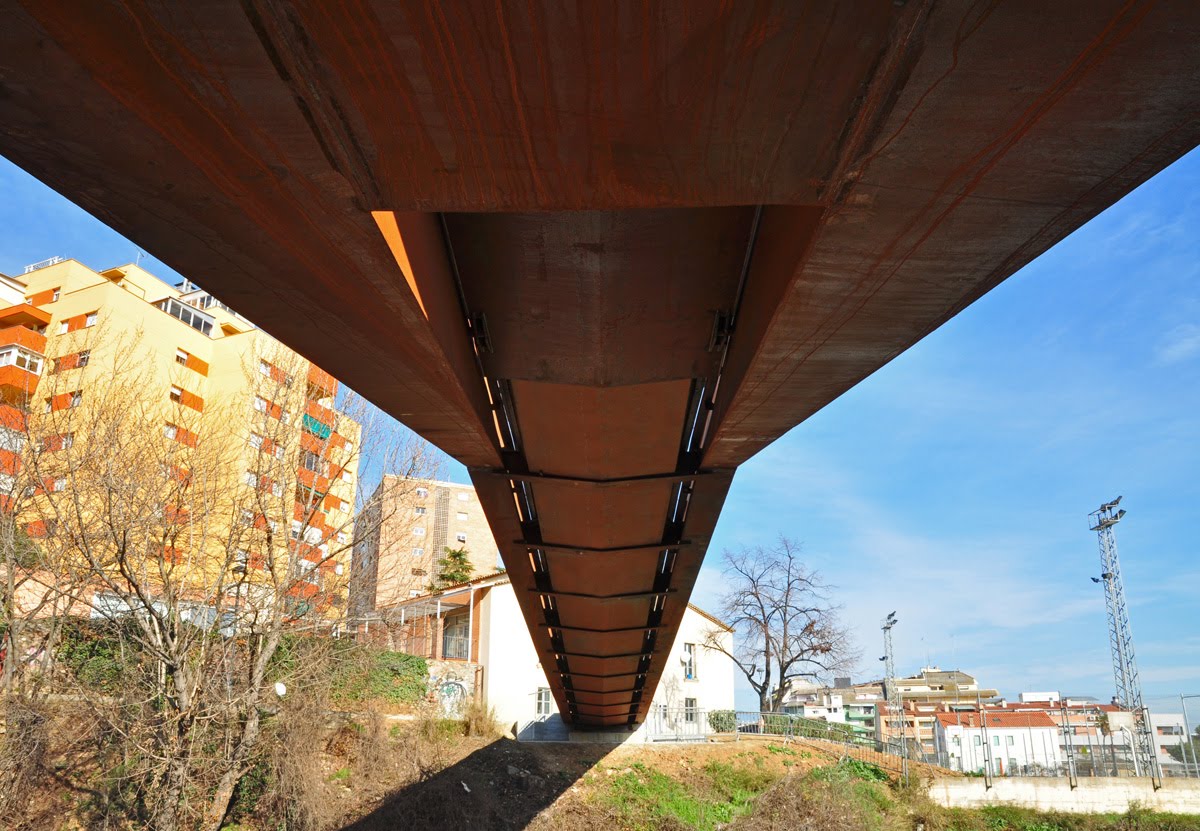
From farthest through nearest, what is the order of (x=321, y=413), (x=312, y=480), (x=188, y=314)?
1. (x=188, y=314)
2. (x=321, y=413)
3. (x=312, y=480)

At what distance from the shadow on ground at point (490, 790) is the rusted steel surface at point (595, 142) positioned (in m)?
17.0

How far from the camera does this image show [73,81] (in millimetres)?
1617

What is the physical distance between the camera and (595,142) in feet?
6.30

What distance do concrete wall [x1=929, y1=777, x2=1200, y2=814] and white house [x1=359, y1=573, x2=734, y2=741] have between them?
9.01 metres

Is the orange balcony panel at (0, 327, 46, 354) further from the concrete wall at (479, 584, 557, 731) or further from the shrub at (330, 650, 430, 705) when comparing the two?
the concrete wall at (479, 584, 557, 731)

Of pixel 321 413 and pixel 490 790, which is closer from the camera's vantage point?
pixel 321 413

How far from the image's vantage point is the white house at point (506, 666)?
25.7m

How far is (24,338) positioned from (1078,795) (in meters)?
37.6

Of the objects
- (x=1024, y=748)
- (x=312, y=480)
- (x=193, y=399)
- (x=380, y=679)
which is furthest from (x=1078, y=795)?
(x=193, y=399)

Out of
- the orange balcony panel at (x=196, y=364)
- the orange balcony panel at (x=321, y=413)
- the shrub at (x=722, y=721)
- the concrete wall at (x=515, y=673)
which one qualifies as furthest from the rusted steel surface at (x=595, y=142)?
the orange balcony panel at (x=196, y=364)

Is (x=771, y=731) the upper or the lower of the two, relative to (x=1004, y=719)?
upper

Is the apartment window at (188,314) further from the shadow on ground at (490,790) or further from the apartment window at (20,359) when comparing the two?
the shadow on ground at (490,790)

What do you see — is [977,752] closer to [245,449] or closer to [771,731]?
[771,731]

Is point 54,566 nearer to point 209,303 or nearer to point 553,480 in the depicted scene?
point 553,480
